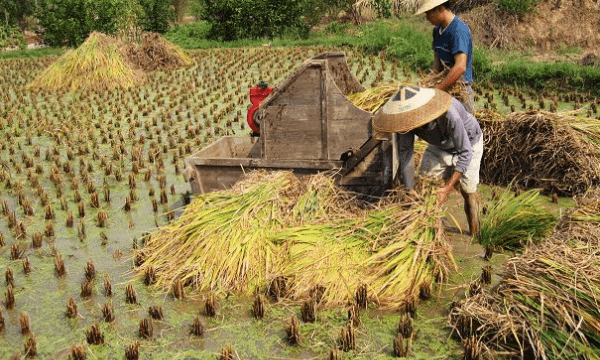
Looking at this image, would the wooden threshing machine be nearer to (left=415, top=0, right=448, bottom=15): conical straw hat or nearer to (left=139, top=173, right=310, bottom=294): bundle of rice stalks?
(left=139, top=173, right=310, bottom=294): bundle of rice stalks

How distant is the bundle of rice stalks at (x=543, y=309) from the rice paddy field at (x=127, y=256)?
24 cm

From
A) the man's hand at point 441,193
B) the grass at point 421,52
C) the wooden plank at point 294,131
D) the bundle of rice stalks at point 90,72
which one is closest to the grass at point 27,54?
the grass at point 421,52

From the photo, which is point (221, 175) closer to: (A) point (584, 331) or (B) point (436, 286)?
(B) point (436, 286)

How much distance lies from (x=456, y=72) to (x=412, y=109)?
896 millimetres

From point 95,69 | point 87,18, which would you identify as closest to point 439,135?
point 95,69

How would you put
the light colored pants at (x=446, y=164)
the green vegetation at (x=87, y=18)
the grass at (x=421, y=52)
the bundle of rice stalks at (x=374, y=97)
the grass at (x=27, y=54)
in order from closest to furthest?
the light colored pants at (x=446, y=164)
the bundle of rice stalks at (x=374, y=97)
the grass at (x=421, y=52)
the grass at (x=27, y=54)
the green vegetation at (x=87, y=18)

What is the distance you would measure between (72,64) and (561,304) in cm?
1258

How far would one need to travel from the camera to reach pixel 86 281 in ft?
14.3

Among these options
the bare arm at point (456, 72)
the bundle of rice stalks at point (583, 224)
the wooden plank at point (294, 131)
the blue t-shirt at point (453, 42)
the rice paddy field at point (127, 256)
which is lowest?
the rice paddy field at point (127, 256)

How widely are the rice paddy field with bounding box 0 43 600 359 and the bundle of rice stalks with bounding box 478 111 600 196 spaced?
21cm

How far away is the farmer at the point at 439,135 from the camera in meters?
4.00

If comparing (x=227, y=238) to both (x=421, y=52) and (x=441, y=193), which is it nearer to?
(x=441, y=193)

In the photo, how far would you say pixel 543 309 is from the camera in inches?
122

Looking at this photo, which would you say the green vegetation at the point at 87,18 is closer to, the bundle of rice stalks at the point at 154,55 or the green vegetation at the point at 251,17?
the green vegetation at the point at 251,17
